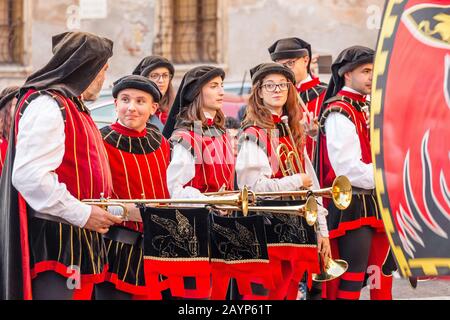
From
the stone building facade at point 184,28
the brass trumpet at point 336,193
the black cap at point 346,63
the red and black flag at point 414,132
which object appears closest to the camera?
the red and black flag at point 414,132

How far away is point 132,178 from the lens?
225 inches

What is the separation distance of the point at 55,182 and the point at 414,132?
2.18 metres

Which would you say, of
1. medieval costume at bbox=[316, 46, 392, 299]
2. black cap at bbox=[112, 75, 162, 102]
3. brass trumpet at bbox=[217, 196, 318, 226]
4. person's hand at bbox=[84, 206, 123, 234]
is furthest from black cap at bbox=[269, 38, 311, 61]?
person's hand at bbox=[84, 206, 123, 234]

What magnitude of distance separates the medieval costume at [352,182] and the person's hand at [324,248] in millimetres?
330

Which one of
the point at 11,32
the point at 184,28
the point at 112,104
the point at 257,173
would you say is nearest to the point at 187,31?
the point at 184,28

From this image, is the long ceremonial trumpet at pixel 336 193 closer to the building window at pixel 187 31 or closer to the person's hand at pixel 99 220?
the person's hand at pixel 99 220

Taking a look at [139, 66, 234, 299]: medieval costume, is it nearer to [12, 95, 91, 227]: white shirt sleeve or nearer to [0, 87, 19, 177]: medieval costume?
[12, 95, 91, 227]: white shirt sleeve

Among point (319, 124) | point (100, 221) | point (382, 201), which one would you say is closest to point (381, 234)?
point (319, 124)

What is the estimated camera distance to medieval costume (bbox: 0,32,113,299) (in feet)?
15.6

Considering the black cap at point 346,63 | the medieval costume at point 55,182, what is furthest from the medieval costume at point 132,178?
the black cap at point 346,63

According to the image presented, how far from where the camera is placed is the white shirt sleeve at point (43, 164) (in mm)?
4738

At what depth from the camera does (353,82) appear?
689 cm

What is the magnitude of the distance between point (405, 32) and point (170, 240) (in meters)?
2.64

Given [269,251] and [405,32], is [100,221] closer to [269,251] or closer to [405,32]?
[269,251]
